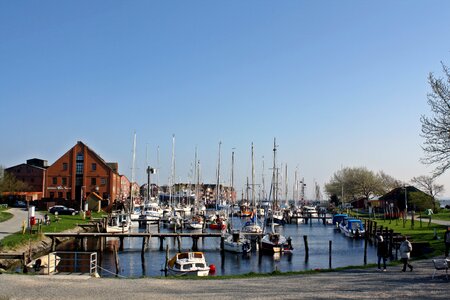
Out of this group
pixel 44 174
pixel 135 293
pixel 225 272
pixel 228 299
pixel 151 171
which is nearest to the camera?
pixel 228 299

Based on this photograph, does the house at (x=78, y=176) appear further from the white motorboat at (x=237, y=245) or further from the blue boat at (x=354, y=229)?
the white motorboat at (x=237, y=245)

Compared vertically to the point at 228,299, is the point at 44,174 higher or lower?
higher

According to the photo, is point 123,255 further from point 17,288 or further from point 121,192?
point 121,192

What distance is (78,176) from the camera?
328 ft

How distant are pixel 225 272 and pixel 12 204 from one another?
215ft

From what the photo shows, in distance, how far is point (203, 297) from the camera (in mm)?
18734

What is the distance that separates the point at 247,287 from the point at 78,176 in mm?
84588

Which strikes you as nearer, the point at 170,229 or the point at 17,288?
the point at 17,288

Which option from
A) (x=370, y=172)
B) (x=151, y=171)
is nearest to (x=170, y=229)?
(x=151, y=171)

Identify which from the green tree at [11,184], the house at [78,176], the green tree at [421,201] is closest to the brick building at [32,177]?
the house at [78,176]

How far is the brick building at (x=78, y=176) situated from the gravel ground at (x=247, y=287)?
7685 cm

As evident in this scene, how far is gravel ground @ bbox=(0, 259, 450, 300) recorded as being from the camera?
1900 cm

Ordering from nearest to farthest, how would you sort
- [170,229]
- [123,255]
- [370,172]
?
[123,255] → [170,229] → [370,172]

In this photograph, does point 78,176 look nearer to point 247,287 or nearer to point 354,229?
point 354,229
